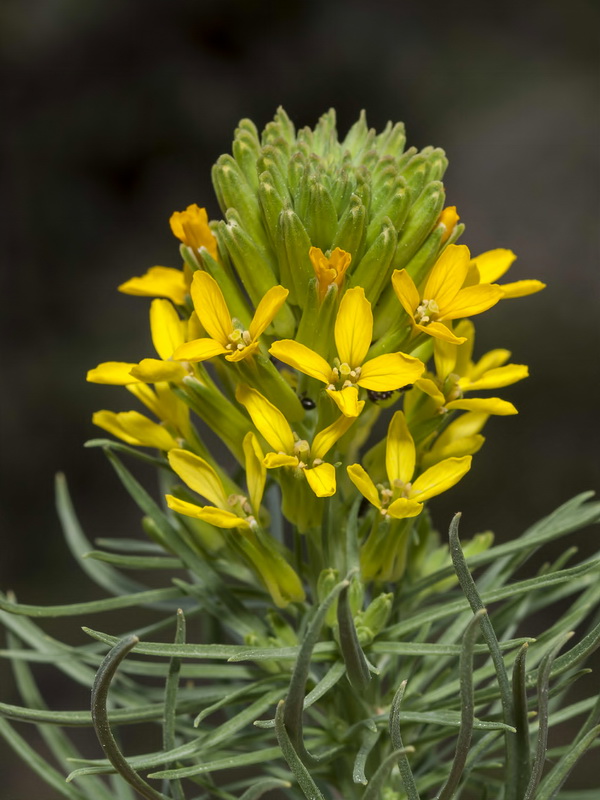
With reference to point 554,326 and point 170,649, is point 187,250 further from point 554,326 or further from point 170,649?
point 554,326

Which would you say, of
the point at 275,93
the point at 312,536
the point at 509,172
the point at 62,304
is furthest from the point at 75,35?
the point at 312,536

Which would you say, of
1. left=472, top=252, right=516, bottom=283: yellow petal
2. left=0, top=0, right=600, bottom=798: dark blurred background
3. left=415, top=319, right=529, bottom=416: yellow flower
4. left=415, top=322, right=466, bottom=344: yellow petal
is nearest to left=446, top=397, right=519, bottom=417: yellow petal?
left=415, top=319, right=529, bottom=416: yellow flower

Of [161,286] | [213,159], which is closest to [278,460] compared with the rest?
[161,286]

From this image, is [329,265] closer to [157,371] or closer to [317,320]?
[317,320]

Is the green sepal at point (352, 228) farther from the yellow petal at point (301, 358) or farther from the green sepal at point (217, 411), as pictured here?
the green sepal at point (217, 411)

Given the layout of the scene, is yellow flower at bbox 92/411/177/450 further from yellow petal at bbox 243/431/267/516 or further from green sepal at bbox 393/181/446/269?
green sepal at bbox 393/181/446/269

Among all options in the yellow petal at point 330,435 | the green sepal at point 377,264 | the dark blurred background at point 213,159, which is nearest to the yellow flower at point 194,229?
the green sepal at point 377,264

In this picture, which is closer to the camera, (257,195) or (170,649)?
(170,649)
